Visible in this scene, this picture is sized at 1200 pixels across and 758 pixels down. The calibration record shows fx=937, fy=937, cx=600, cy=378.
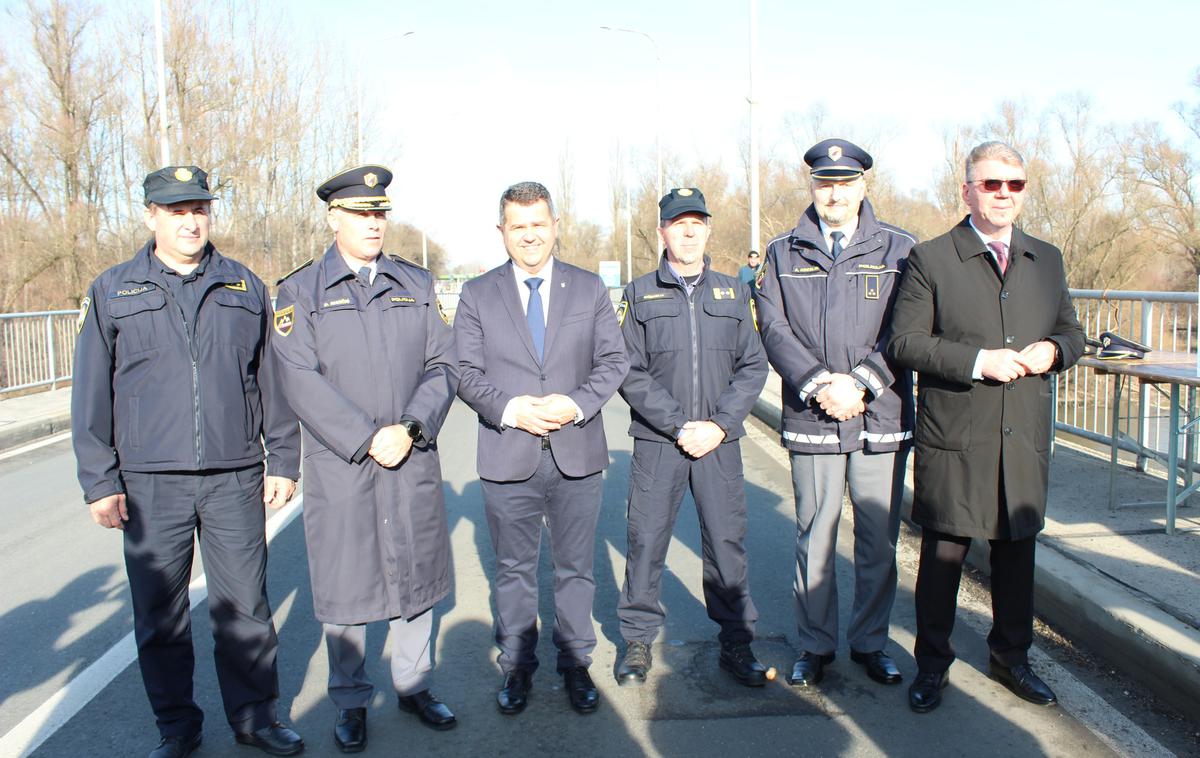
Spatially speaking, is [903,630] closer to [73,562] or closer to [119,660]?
[119,660]

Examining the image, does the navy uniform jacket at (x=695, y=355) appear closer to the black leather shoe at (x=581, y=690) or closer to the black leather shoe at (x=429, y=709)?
the black leather shoe at (x=581, y=690)

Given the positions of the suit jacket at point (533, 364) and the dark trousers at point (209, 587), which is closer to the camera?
the dark trousers at point (209, 587)

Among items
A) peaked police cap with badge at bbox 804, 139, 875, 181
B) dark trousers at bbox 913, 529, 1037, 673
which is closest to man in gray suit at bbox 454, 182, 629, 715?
peaked police cap with badge at bbox 804, 139, 875, 181

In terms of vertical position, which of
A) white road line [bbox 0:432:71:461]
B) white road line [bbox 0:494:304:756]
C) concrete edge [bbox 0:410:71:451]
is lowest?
white road line [bbox 0:494:304:756]

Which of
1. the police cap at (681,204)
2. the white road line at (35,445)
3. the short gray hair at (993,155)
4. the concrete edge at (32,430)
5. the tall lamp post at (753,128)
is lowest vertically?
the white road line at (35,445)

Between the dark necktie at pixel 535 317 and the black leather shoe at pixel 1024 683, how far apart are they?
7.74 ft

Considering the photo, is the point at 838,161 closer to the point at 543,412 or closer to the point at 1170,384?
the point at 543,412

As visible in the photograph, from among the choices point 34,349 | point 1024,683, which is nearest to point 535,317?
point 1024,683

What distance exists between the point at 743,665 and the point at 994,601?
3.64ft

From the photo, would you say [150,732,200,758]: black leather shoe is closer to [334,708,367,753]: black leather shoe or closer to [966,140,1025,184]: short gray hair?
[334,708,367,753]: black leather shoe

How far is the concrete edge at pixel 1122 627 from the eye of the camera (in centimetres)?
361

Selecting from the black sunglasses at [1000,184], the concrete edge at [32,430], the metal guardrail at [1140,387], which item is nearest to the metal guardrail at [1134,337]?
the metal guardrail at [1140,387]

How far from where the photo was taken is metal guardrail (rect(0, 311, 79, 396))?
13.5 m

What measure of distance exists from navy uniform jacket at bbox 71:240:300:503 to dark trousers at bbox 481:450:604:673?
3.67 feet
